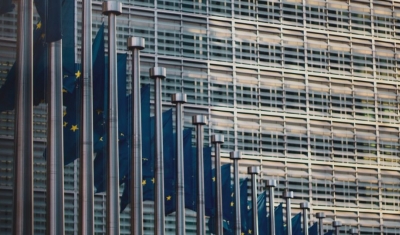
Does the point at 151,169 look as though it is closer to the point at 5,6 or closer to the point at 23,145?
the point at 23,145

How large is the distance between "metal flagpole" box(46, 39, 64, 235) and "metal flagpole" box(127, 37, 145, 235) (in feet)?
27.0

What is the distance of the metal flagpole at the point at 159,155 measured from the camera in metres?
51.0

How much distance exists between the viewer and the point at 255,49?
328ft

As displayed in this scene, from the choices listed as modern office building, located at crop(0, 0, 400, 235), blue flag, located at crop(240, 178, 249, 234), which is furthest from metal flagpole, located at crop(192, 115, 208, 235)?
modern office building, located at crop(0, 0, 400, 235)

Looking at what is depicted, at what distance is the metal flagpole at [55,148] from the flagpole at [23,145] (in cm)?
327

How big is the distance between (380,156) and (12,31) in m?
75.4

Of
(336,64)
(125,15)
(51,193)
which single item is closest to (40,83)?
(51,193)

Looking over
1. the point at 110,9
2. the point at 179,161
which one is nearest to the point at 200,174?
the point at 179,161

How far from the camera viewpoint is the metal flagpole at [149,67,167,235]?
51.0m

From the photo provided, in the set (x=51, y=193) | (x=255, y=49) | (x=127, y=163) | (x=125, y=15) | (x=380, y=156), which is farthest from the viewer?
(x=380, y=156)

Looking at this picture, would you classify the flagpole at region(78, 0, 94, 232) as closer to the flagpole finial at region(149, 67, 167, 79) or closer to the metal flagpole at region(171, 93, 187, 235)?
the flagpole finial at region(149, 67, 167, 79)

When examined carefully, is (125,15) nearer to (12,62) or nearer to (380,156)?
(380,156)

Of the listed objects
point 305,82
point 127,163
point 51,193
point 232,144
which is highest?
point 305,82

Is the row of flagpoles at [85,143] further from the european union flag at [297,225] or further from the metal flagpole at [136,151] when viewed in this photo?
the european union flag at [297,225]
